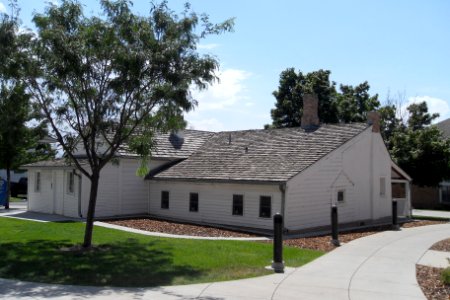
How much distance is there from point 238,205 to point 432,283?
1123 cm

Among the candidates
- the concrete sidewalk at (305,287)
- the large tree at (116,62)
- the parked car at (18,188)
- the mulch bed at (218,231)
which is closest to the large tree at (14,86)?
the large tree at (116,62)

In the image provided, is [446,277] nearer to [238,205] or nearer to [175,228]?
[238,205]

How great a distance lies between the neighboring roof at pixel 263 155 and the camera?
2092cm

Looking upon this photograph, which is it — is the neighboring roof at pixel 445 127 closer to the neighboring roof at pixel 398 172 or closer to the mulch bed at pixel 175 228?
the neighboring roof at pixel 398 172

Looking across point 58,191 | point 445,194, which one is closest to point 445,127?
point 445,194

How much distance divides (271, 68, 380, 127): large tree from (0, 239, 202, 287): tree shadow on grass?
32197 mm

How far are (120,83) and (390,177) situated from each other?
18.0 meters

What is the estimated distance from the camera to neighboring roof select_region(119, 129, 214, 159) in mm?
27359

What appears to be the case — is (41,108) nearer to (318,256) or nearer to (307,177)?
(318,256)

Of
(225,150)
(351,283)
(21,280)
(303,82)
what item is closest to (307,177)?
(225,150)

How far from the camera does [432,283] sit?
10.7 metres

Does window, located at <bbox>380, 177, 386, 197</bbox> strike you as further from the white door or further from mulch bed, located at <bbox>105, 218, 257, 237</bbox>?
the white door

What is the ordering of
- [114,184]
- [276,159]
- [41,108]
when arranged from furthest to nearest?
1. [114,184]
2. [276,159]
3. [41,108]

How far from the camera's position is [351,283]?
10.6 metres
